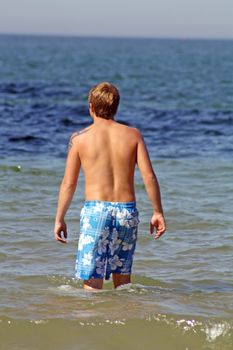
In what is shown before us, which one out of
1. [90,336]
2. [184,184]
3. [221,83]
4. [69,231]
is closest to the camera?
[90,336]

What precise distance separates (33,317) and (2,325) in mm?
237

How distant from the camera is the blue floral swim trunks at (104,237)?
655cm

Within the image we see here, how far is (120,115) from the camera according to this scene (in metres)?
24.8

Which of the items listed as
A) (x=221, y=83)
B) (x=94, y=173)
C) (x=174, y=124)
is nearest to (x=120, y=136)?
(x=94, y=173)

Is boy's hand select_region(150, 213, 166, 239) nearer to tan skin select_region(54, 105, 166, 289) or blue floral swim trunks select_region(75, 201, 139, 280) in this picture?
tan skin select_region(54, 105, 166, 289)

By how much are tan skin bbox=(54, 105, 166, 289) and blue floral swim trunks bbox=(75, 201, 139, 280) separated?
86 millimetres

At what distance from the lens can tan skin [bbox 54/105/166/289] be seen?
6582 millimetres

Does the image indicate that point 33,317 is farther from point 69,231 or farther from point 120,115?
point 120,115

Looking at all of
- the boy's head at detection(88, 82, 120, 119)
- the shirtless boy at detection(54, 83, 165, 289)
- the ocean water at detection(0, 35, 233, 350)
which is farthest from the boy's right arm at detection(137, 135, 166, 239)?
the ocean water at detection(0, 35, 233, 350)

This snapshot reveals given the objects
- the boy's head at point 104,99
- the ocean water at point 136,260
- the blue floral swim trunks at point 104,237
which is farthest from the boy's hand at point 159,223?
the boy's head at point 104,99

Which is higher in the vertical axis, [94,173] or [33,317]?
[94,173]

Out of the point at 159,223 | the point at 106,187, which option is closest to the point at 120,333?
the point at 159,223

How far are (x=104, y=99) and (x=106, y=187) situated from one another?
0.63 m

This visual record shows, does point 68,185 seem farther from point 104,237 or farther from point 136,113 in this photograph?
point 136,113
